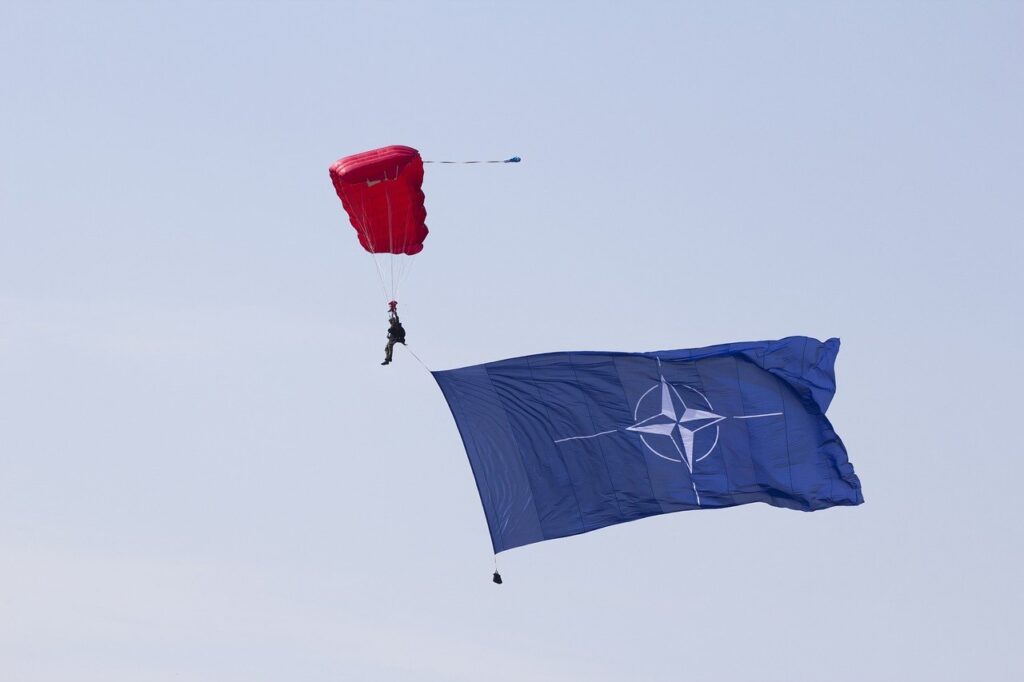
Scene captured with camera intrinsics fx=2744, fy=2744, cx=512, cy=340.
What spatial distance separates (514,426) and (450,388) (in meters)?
1.06

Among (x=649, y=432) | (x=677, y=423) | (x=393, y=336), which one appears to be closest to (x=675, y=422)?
(x=677, y=423)

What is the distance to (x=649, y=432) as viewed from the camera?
3778 centimetres

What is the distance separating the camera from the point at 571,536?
36.8 m

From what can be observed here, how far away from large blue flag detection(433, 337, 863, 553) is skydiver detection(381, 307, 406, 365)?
4.85 feet

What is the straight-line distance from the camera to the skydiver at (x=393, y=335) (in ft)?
125

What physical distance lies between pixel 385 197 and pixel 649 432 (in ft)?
16.4

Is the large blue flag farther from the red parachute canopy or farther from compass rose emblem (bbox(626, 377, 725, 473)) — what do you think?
the red parachute canopy

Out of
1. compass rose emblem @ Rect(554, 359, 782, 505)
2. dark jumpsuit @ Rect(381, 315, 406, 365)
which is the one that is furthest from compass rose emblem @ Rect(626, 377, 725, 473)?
dark jumpsuit @ Rect(381, 315, 406, 365)

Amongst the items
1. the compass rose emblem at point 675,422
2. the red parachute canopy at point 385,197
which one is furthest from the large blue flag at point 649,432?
the red parachute canopy at point 385,197

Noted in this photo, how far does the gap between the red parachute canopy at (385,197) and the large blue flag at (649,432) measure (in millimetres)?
2745

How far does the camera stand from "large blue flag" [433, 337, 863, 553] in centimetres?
3688

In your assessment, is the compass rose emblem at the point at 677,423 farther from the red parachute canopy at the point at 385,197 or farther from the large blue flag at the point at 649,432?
the red parachute canopy at the point at 385,197

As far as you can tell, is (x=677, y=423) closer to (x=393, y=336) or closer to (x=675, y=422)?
(x=675, y=422)

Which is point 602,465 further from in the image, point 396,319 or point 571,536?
point 396,319
